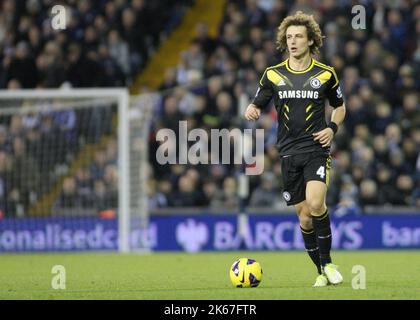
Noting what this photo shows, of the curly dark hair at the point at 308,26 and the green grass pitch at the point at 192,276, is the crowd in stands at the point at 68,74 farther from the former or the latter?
the curly dark hair at the point at 308,26

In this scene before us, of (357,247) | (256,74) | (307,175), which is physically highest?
(256,74)

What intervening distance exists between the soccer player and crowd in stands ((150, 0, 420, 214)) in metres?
7.88

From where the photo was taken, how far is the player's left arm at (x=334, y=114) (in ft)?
32.1

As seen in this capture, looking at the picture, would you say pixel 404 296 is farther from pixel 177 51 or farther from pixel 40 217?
pixel 177 51

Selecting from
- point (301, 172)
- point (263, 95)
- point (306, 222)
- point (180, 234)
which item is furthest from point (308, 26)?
point (180, 234)

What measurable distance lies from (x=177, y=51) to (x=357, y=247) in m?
7.19

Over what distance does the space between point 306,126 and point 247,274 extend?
1.41 meters

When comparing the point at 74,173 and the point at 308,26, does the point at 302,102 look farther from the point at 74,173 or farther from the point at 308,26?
the point at 74,173

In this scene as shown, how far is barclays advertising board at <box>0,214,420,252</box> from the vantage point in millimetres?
17766

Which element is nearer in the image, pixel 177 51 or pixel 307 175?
pixel 307 175

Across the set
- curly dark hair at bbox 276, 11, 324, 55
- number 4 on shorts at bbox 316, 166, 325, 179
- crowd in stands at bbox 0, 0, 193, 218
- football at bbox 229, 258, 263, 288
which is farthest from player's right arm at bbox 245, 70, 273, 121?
crowd in stands at bbox 0, 0, 193, 218

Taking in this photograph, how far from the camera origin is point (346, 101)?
18.7 m
